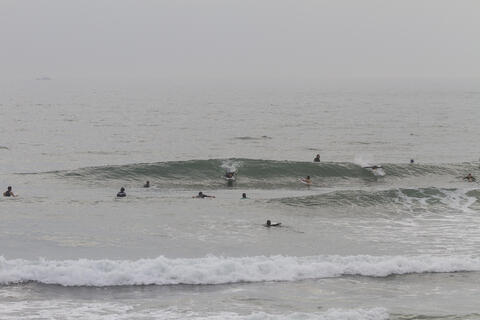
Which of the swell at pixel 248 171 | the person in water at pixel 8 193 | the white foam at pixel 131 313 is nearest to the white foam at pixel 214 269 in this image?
the white foam at pixel 131 313

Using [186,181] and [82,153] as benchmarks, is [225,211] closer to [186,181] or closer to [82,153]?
[186,181]

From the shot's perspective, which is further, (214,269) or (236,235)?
(236,235)

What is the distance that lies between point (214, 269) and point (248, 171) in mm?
23795

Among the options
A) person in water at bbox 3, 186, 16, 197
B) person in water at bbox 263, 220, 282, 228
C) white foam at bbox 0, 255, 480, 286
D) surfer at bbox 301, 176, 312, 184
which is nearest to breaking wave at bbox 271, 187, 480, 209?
person in water at bbox 263, 220, 282, 228

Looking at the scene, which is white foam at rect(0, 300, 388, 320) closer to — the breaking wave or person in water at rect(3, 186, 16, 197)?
person in water at rect(3, 186, 16, 197)

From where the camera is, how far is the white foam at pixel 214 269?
2164cm

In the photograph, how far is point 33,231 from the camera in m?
27.7

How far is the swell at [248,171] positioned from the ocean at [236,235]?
0.46ft

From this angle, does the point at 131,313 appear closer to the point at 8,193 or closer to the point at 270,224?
the point at 270,224

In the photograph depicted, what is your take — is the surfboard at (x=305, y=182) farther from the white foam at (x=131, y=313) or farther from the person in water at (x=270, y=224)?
the white foam at (x=131, y=313)

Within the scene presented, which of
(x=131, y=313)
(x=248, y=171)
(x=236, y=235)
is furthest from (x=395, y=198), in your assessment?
(x=131, y=313)

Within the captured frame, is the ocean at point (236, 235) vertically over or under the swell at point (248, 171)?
under

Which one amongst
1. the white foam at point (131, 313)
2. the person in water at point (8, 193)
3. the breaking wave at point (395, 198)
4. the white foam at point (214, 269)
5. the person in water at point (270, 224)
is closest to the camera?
the white foam at point (131, 313)

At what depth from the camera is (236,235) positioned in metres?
28.2
